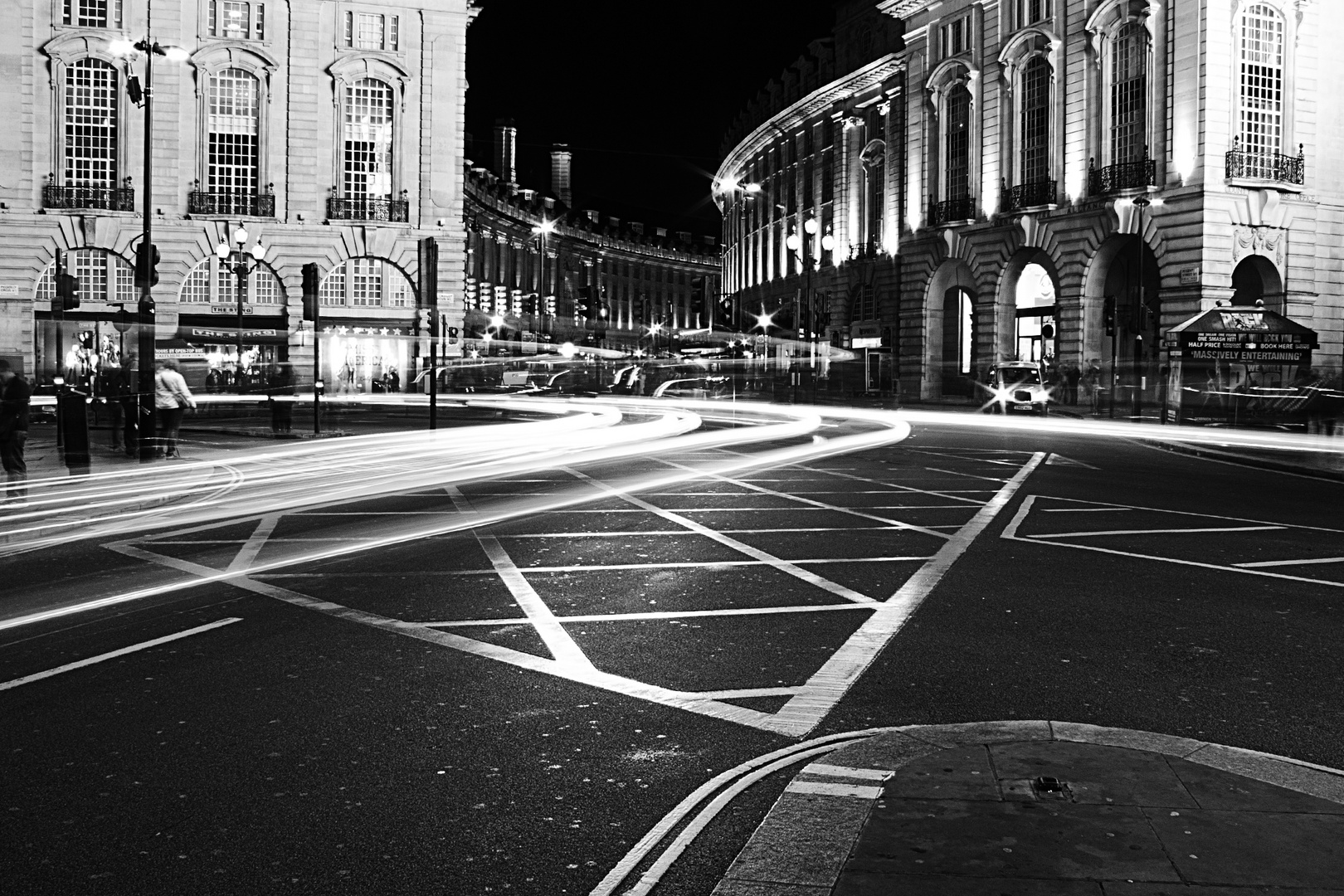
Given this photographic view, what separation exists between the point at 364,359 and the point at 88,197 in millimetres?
14545

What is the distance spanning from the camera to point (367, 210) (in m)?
60.4

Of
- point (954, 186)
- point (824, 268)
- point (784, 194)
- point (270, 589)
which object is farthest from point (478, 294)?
point (270, 589)

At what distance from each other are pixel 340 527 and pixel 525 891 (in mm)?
9686

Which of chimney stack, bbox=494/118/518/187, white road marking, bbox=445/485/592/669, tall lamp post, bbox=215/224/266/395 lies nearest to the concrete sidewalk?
white road marking, bbox=445/485/592/669

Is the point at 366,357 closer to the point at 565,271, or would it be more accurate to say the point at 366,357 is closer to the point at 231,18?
the point at 231,18

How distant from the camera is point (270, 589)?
9688 mm

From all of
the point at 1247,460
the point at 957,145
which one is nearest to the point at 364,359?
the point at 957,145

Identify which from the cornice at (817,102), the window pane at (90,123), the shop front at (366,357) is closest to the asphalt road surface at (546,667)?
the shop front at (366,357)

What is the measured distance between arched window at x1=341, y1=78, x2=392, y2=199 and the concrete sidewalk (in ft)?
192

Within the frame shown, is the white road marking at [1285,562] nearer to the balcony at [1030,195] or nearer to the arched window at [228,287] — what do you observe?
the balcony at [1030,195]

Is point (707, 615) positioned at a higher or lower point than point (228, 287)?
lower

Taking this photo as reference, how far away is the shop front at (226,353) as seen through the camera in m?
41.8

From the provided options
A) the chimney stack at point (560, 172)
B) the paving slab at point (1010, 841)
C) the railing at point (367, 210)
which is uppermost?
the chimney stack at point (560, 172)

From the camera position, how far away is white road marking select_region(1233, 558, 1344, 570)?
36.0ft
